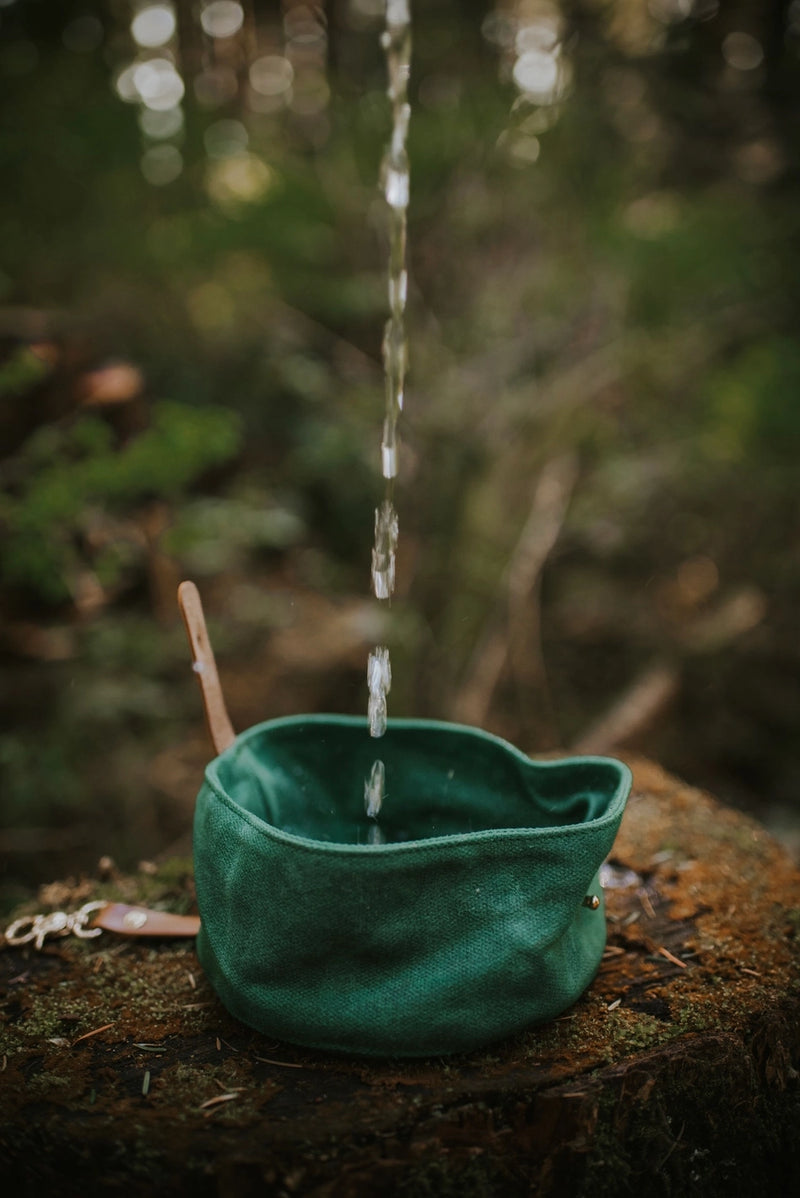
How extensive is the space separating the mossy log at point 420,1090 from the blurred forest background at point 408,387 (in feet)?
5.16

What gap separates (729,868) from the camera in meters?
1.66

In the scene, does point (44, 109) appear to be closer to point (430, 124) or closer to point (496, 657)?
point (430, 124)

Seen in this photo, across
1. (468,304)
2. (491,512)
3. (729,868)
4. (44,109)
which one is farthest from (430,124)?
(729,868)

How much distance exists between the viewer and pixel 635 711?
372 centimetres

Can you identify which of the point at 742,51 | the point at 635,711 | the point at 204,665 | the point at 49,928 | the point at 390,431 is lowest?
the point at 635,711

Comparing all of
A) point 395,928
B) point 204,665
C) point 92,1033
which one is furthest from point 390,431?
point 92,1033

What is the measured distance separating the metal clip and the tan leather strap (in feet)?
0.07

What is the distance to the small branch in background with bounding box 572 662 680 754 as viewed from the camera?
3.59 meters

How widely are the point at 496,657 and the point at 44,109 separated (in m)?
2.97

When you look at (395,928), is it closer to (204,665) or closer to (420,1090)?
(420,1090)

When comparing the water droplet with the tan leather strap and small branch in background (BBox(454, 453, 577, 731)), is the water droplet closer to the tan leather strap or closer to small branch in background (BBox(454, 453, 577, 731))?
the tan leather strap

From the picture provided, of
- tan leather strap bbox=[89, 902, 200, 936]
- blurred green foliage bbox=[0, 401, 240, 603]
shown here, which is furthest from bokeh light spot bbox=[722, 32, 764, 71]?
tan leather strap bbox=[89, 902, 200, 936]

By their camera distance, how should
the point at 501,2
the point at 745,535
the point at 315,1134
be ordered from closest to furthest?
the point at 315,1134, the point at 501,2, the point at 745,535

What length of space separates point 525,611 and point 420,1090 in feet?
10.4
